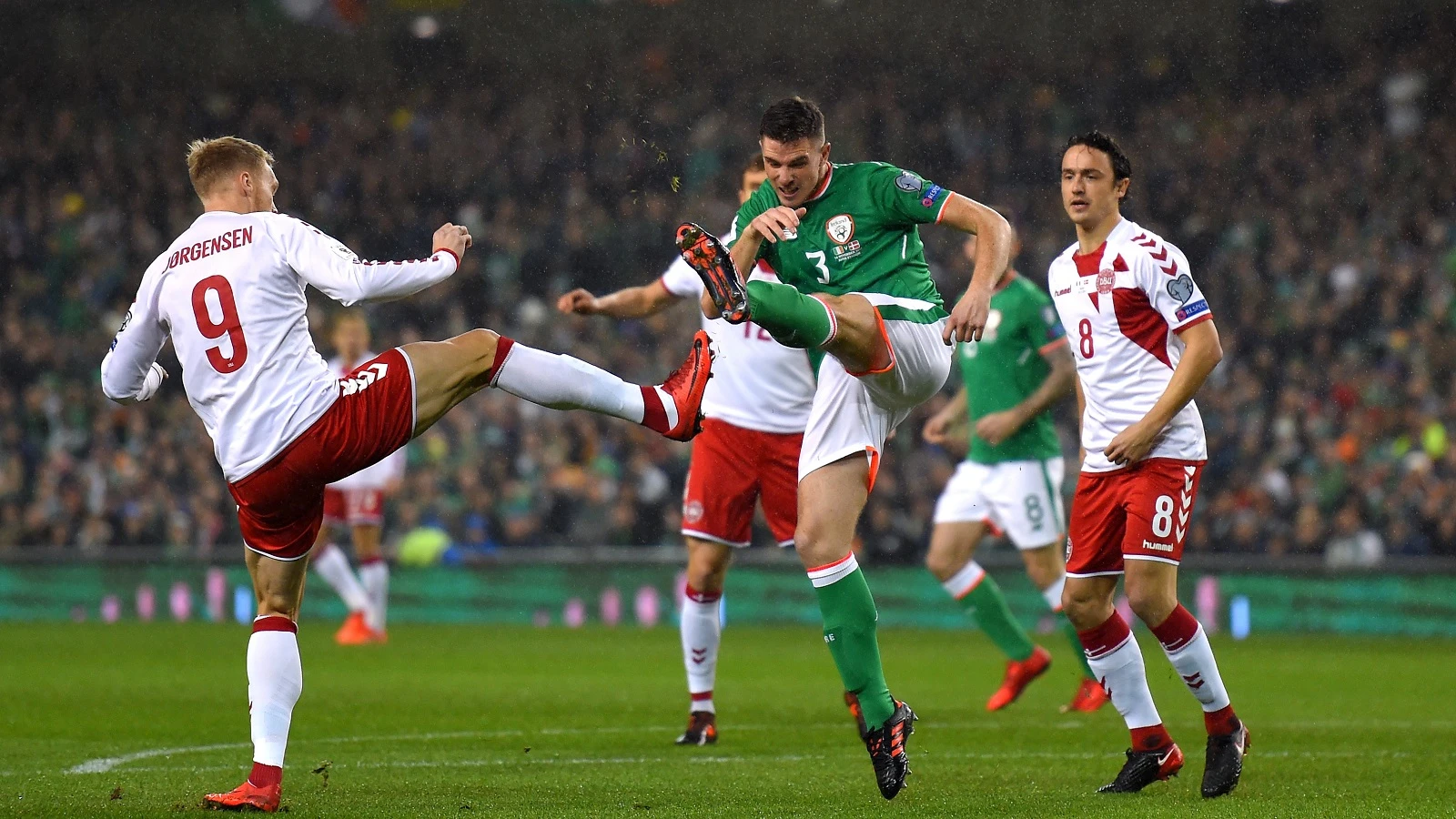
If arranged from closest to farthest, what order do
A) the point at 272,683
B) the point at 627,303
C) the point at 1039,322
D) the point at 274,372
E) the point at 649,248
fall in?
the point at 274,372, the point at 272,683, the point at 627,303, the point at 1039,322, the point at 649,248

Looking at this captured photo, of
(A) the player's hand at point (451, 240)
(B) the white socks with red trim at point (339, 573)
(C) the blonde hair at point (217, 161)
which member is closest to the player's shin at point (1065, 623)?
(A) the player's hand at point (451, 240)

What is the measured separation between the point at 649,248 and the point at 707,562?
12508mm

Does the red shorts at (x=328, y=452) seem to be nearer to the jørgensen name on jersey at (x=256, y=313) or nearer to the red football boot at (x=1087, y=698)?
the jørgensen name on jersey at (x=256, y=313)

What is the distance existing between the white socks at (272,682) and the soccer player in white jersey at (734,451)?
8.63ft

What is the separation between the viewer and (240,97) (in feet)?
77.8

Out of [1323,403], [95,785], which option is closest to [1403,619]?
[1323,403]

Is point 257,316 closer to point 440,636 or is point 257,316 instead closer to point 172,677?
point 172,677

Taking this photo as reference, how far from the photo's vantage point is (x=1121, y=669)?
6.03 m

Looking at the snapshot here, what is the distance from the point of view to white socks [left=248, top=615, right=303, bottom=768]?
17.3ft

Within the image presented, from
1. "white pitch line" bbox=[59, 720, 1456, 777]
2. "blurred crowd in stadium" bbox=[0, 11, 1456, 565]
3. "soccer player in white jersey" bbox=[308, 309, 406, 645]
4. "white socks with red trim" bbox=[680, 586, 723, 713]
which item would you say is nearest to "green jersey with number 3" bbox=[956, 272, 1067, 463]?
"white pitch line" bbox=[59, 720, 1456, 777]

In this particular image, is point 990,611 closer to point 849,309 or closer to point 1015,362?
point 1015,362

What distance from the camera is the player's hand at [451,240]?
5500 millimetres

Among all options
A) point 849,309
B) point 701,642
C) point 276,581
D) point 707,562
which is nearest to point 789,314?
point 849,309

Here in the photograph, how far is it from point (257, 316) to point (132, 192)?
60.7 feet
